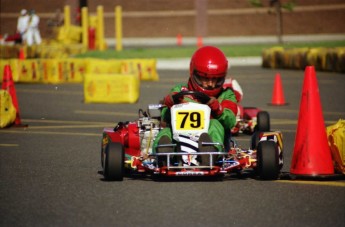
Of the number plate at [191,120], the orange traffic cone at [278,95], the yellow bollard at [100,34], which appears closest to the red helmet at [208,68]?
the number plate at [191,120]

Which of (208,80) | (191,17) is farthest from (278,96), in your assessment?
(191,17)

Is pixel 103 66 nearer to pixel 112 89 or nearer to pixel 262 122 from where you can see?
pixel 112 89

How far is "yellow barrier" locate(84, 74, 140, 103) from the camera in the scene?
65.6ft

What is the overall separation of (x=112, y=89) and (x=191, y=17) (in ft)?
133

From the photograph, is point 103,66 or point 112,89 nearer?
point 112,89

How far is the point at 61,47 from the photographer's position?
35.4 m

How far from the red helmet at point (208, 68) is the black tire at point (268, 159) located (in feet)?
3.45

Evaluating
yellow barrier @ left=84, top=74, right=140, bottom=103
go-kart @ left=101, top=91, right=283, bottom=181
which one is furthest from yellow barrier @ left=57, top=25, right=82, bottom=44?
go-kart @ left=101, top=91, right=283, bottom=181

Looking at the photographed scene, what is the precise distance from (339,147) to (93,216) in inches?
109

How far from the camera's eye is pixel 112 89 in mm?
20078

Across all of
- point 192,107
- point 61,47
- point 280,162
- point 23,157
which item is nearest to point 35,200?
point 192,107

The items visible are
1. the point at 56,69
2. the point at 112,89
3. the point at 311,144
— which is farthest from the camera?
the point at 56,69

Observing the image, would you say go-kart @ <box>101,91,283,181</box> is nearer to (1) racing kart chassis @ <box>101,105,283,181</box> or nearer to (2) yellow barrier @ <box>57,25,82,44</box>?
(1) racing kart chassis @ <box>101,105,283,181</box>

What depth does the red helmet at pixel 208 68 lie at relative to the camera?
9703 mm
